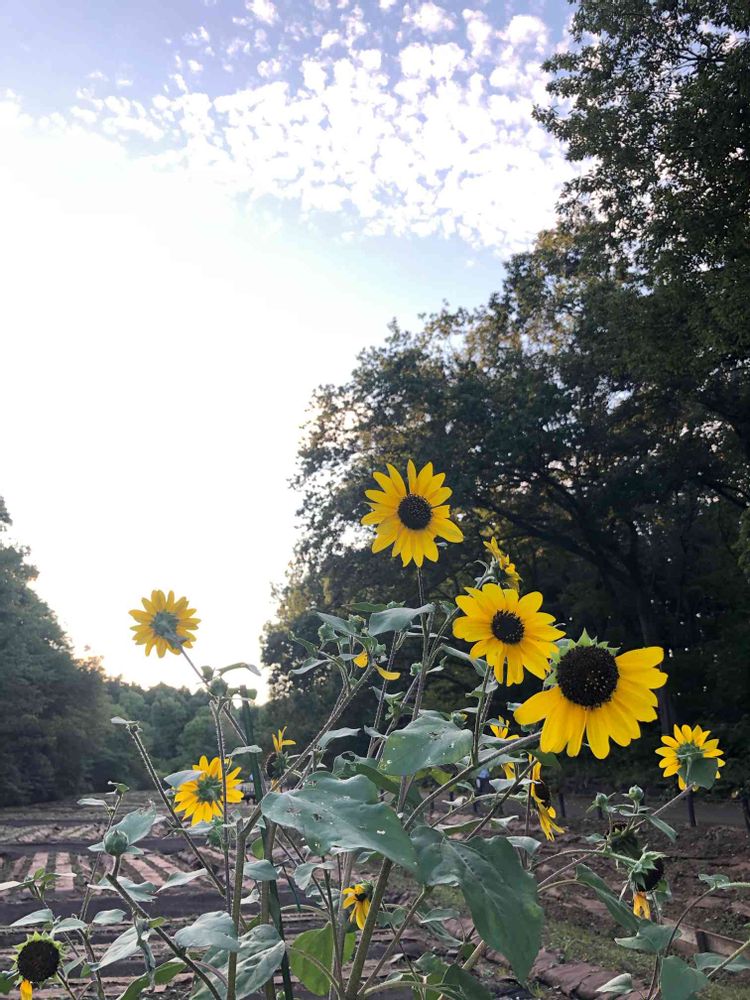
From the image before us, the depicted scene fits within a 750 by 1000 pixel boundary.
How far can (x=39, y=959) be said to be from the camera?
3.56 ft

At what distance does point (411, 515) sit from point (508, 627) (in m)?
0.34

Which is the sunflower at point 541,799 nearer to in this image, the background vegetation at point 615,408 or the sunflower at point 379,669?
the sunflower at point 379,669

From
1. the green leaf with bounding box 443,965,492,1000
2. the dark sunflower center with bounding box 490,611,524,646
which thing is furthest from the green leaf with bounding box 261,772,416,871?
the dark sunflower center with bounding box 490,611,524,646

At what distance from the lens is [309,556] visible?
1407 centimetres

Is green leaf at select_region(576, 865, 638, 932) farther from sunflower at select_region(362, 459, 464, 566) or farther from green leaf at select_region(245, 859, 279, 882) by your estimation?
sunflower at select_region(362, 459, 464, 566)

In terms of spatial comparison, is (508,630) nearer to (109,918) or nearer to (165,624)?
(165,624)

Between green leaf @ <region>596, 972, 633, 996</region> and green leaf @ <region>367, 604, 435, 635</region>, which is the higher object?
green leaf @ <region>367, 604, 435, 635</region>

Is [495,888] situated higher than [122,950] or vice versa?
[495,888]

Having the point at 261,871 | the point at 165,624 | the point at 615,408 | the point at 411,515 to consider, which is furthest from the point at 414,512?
the point at 615,408

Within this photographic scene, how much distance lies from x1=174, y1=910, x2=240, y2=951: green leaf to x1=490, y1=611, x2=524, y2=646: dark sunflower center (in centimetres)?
47

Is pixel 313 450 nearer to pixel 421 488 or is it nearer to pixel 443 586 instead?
pixel 443 586

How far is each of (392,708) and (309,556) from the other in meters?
13.0

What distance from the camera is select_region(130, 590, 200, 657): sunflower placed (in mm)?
1306

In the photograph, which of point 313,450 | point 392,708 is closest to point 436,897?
point 392,708
